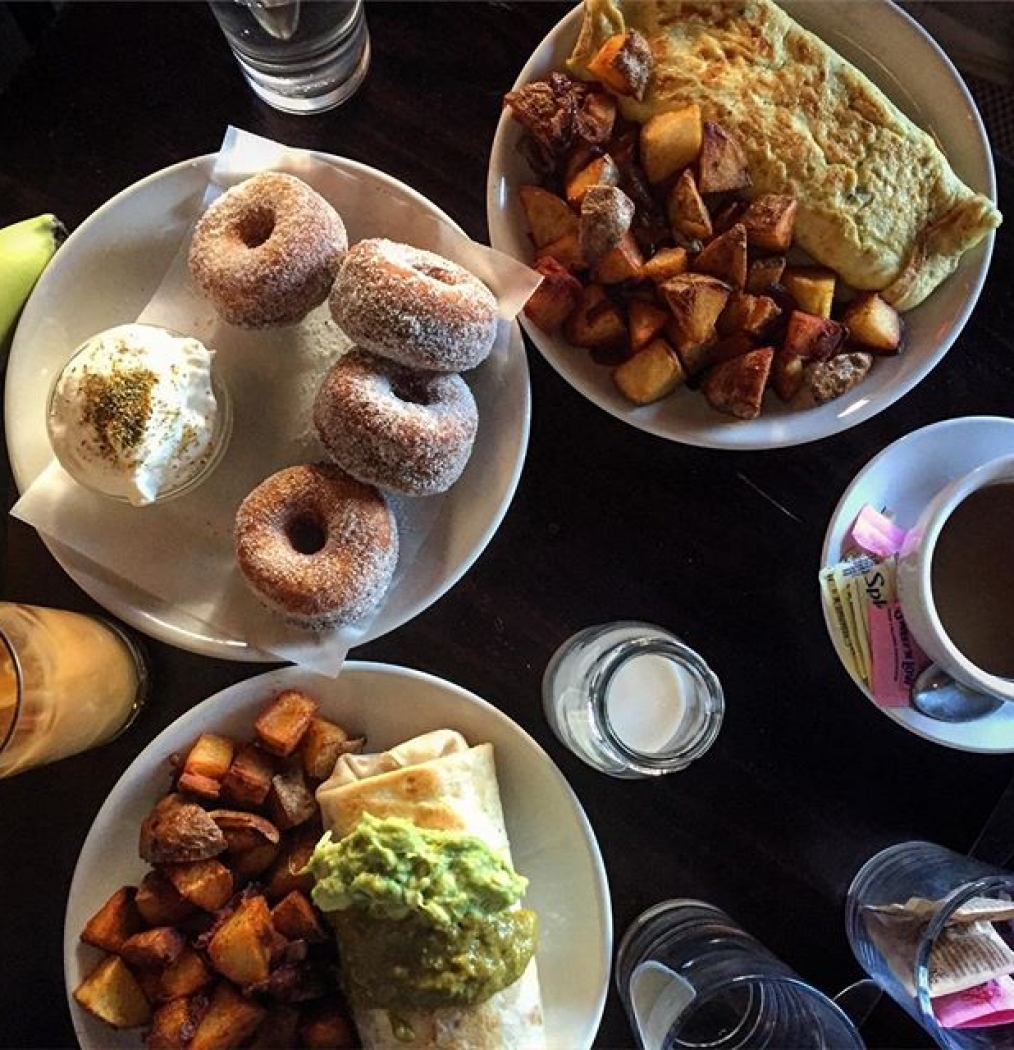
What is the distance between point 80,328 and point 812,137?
977mm

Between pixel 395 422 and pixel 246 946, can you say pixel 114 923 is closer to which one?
pixel 246 946

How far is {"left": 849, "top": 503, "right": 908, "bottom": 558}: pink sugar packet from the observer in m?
1.46

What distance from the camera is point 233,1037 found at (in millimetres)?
1375

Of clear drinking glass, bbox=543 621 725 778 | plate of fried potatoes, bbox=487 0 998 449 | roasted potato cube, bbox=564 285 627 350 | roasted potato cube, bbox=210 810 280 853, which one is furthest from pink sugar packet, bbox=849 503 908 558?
roasted potato cube, bbox=210 810 280 853

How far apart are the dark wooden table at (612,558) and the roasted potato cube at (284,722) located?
0.11m

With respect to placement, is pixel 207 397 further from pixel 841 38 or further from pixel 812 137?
pixel 841 38

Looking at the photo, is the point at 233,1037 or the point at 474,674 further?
the point at 474,674

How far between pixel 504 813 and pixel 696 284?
727mm

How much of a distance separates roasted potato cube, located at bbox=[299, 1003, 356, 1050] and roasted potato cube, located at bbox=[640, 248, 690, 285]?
1.00 meters

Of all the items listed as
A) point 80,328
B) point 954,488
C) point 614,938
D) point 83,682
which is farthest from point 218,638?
point 954,488

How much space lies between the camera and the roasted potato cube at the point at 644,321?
1.43 metres

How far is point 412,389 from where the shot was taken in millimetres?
1428

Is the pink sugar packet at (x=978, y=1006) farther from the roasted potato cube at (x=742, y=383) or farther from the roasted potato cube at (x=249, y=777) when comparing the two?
the roasted potato cube at (x=249, y=777)

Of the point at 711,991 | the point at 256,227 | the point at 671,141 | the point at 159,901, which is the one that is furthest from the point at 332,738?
the point at 671,141
